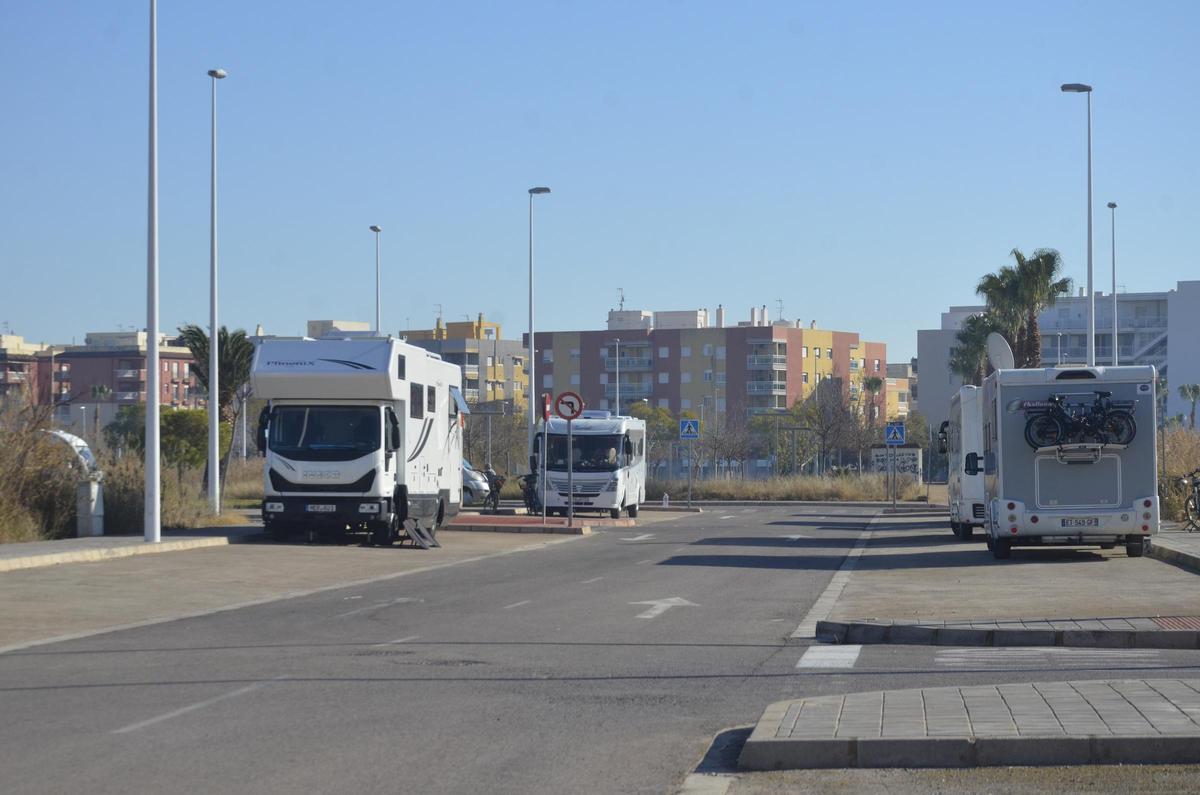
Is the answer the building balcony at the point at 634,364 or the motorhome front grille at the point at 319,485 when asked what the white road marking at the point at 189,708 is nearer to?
the motorhome front grille at the point at 319,485

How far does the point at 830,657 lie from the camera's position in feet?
40.7

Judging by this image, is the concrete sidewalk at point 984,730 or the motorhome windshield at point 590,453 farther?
the motorhome windshield at point 590,453

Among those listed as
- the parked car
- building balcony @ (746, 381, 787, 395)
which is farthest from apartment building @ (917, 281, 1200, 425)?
the parked car

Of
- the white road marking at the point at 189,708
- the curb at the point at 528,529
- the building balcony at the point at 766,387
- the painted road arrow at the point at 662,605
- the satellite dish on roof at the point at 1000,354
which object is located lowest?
the curb at the point at 528,529

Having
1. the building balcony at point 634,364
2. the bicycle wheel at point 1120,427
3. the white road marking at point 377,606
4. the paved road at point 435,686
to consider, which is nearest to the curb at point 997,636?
the paved road at point 435,686

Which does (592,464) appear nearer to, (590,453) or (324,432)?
(590,453)

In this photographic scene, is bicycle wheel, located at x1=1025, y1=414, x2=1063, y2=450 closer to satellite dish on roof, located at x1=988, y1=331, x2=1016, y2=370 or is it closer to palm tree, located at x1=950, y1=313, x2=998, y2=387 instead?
satellite dish on roof, located at x1=988, y1=331, x2=1016, y2=370

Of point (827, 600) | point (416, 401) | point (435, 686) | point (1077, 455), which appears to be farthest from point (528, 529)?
Answer: point (435, 686)

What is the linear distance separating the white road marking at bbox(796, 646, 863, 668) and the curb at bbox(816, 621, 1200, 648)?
1.80ft

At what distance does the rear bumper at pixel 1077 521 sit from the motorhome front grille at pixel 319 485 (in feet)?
36.8

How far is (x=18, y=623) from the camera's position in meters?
15.1

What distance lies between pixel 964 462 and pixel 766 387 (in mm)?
97664

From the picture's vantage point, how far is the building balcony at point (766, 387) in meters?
127

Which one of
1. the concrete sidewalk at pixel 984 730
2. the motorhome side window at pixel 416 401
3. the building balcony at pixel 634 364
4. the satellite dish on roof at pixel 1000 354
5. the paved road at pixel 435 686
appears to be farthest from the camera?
the building balcony at pixel 634 364
